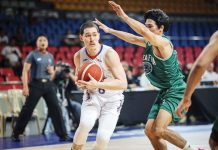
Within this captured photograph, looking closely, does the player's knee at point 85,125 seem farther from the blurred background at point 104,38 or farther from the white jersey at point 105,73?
the blurred background at point 104,38

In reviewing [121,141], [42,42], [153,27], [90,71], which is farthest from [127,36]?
[42,42]

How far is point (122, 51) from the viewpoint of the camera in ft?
54.1

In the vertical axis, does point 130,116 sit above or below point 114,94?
below

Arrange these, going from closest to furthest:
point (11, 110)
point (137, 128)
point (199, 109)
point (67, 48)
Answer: point (11, 110) < point (137, 128) < point (199, 109) < point (67, 48)

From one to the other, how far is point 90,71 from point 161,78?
103 centimetres

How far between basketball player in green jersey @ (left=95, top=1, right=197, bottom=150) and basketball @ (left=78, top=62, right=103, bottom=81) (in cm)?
64

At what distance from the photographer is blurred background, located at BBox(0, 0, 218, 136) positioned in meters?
11.4

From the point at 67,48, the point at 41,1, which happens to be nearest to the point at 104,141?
the point at 67,48

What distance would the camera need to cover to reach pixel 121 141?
8.58 m

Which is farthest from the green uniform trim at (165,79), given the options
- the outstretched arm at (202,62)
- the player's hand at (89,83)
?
the outstretched arm at (202,62)

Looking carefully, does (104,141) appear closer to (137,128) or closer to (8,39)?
(137,128)

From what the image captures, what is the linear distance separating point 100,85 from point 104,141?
0.61 metres

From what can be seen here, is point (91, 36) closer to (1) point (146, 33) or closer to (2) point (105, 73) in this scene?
(2) point (105, 73)

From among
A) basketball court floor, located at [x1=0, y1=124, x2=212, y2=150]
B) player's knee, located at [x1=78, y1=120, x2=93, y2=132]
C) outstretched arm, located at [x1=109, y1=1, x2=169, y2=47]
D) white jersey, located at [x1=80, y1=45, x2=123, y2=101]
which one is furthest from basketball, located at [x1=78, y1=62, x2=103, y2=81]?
basketball court floor, located at [x1=0, y1=124, x2=212, y2=150]
